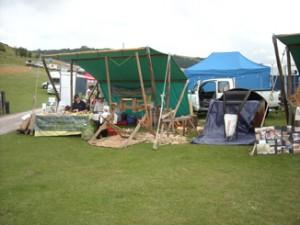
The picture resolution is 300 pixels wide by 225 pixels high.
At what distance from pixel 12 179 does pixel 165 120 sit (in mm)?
5462

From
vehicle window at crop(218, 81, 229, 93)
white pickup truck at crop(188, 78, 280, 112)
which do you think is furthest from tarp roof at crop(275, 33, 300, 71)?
vehicle window at crop(218, 81, 229, 93)

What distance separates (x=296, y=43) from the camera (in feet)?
29.8

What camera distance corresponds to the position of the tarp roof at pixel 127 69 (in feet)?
38.1

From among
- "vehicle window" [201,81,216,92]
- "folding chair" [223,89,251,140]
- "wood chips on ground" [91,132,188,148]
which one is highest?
"vehicle window" [201,81,216,92]

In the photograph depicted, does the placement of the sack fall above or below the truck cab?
below

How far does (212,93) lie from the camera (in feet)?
55.2

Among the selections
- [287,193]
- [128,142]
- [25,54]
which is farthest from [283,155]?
[25,54]

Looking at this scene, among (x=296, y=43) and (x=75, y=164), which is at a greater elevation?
(x=296, y=43)

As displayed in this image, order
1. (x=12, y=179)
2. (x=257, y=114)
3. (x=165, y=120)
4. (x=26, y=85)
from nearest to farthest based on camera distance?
(x=12, y=179) → (x=257, y=114) → (x=165, y=120) → (x=26, y=85)

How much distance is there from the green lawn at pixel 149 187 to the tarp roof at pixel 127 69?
3.91m

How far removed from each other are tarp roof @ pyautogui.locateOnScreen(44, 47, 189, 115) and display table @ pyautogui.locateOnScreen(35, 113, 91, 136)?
208cm

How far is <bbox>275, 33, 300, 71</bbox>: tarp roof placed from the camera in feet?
27.5

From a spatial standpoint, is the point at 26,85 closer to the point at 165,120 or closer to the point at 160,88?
the point at 160,88

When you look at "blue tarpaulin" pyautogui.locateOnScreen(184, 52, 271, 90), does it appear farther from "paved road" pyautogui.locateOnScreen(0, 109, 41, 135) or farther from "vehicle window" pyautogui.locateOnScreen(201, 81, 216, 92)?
"paved road" pyautogui.locateOnScreen(0, 109, 41, 135)
